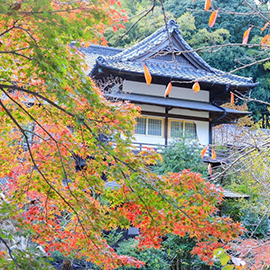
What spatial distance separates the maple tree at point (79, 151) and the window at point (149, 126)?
699 centimetres

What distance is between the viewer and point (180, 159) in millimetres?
9461

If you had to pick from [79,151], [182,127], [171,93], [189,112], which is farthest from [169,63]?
[79,151]

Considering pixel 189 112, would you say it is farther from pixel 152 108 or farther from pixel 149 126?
pixel 149 126

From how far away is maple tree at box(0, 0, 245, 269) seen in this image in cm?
285

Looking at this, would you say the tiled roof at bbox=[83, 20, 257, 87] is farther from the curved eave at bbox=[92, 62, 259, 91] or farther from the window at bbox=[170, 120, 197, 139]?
the window at bbox=[170, 120, 197, 139]

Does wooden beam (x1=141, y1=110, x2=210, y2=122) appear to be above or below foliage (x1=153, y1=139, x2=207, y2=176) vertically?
above

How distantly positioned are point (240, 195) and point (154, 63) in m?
5.79

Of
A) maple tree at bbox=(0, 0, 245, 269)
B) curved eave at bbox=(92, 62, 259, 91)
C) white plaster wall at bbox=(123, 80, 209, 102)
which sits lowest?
maple tree at bbox=(0, 0, 245, 269)

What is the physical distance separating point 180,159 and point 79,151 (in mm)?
5753

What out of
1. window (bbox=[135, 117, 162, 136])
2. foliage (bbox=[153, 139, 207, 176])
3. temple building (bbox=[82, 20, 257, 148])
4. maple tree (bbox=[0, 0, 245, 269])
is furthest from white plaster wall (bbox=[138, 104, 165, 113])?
maple tree (bbox=[0, 0, 245, 269])

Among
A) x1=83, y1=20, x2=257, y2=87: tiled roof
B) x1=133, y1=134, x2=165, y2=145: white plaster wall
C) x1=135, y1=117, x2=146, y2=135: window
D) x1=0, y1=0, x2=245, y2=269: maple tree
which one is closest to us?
x1=0, y1=0, x2=245, y2=269: maple tree

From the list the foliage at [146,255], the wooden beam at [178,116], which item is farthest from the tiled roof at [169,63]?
the foliage at [146,255]

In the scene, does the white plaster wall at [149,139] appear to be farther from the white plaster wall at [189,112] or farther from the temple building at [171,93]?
the white plaster wall at [189,112]

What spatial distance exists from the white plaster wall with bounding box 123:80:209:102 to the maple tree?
685cm
